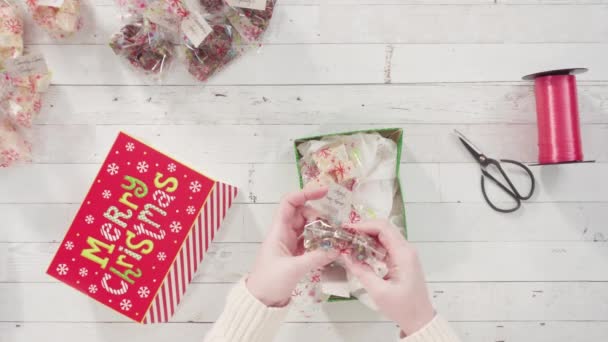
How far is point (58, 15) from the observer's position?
1.41 meters

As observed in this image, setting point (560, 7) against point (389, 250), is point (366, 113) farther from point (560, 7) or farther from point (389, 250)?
point (560, 7)

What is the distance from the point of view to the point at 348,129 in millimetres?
1501

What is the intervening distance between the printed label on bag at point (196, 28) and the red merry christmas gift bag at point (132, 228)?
1.20ft

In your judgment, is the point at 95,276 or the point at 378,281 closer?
the point at 378,281

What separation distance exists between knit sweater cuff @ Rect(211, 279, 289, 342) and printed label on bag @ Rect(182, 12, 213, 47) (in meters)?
0.75

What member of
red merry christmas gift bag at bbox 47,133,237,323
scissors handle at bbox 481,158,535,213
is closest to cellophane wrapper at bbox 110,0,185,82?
red merry christmas gift bag at bbox 47,133,237,323

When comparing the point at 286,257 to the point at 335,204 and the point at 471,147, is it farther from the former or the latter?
the point at 471,147

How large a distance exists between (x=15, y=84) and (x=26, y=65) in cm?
7

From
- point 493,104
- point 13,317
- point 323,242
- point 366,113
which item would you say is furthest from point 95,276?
point 493,104

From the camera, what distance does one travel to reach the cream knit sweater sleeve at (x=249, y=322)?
3.63ft

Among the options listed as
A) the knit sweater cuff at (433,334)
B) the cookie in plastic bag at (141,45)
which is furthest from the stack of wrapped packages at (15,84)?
the knit sweater cuff at (433,334)

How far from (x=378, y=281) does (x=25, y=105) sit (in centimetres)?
119

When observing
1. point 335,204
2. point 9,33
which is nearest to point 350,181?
point 335,204

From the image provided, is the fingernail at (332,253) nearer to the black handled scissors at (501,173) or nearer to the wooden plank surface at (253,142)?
the wooden plank surface at (253,142)
